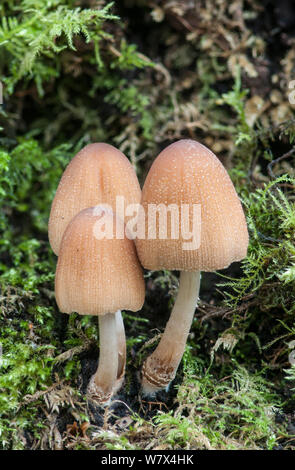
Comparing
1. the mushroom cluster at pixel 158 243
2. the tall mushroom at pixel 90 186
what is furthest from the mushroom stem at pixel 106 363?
the tall mushroom at pixel 90 186

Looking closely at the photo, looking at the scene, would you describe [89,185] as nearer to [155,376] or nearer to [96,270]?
[96,270]

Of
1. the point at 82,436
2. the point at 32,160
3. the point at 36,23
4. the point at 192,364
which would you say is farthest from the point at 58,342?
the point at 36,23

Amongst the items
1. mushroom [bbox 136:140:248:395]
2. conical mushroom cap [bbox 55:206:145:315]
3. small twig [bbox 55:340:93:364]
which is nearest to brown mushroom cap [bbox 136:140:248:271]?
mushroom [bbox 136:140:248:395]

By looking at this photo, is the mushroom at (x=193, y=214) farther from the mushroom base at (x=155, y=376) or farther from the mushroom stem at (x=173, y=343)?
the mushroom base at (x=155, y=376)

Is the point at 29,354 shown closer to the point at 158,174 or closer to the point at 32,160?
the point at 158,174

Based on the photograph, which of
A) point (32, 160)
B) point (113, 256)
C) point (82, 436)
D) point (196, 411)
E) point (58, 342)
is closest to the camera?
point (113, 256)

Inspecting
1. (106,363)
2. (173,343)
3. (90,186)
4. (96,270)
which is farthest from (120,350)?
(90,186)

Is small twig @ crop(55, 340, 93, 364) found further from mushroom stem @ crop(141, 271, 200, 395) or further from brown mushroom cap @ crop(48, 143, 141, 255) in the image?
brown mushroom cap @ crop(48, 143, 141, 255)
